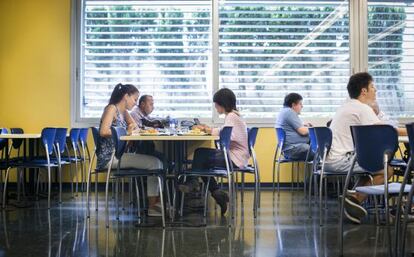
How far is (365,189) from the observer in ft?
8.40

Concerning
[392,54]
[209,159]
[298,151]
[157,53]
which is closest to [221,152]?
[209,159]

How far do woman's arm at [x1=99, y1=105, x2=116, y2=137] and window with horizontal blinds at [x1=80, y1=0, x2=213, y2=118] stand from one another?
2.44 metres

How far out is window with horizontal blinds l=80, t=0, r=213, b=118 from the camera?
21.0ft

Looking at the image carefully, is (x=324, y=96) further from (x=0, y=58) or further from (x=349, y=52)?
(x=0, y=58)

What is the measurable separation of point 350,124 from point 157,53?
3.44m

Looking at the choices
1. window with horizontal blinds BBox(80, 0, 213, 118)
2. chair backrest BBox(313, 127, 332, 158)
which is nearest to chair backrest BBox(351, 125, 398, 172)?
chair backrest BBox(313, 127, 332, 158)

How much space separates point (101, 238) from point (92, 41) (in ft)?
12.9

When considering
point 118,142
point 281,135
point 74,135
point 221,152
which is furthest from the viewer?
point 281,135

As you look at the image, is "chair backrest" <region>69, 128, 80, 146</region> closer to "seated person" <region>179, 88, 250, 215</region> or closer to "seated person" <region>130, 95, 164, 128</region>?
"seated person" <region>130, 95, 164, 128</region>

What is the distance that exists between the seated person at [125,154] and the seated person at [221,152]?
1.04 ft

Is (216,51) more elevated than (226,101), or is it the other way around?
(216,51)

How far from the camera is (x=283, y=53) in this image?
641cm

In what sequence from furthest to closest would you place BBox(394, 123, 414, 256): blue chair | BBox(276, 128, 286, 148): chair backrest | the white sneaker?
BBox(276, 128, 286, 148): chair backrest, the white sneaker, BBox(394, 123, 414, 256): blue chair

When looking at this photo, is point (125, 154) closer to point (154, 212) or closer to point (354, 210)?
point (154, 212)
